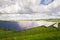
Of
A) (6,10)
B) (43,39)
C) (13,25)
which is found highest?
(6,10)

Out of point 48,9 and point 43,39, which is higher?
point 48,9

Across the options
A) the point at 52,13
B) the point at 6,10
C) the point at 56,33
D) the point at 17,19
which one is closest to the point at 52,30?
the point at 56,33

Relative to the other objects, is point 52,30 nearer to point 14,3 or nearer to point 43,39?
point 43,39

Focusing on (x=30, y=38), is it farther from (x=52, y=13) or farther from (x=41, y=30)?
(x=52, y=13)
